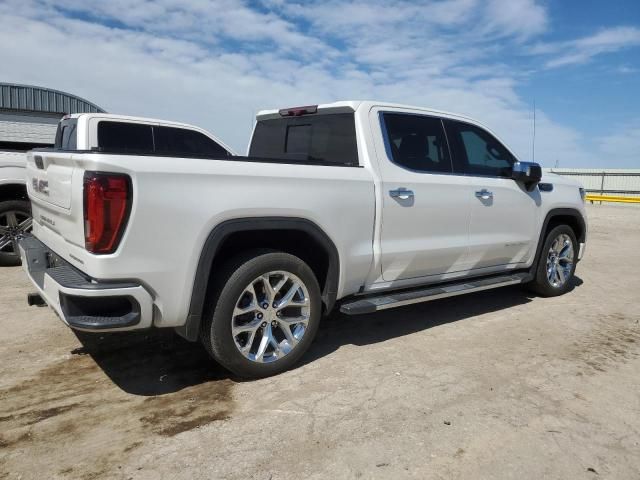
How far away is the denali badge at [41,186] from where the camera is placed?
3546mm

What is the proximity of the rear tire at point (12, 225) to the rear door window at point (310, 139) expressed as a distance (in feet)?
11.0

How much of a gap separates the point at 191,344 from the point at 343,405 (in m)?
1.60

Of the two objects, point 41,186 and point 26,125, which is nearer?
point 41,186

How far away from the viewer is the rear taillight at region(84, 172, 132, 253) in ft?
9.17

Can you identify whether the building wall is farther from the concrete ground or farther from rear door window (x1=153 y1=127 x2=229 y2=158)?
the concrete ground

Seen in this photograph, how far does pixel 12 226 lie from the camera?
6.79 metres

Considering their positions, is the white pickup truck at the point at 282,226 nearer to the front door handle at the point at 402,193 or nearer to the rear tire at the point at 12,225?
the front door handle at the point at 402,193

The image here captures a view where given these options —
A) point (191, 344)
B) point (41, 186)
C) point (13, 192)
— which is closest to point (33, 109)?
point (13, 192)

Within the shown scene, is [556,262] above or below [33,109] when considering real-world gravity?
below

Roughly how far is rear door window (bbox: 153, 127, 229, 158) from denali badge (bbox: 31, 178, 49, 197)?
3083mm

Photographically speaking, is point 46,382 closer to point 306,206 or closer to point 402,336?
point 306,206

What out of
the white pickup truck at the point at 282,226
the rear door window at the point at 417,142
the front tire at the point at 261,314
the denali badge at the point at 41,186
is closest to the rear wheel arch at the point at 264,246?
the white pickup truck at the point at 282,226

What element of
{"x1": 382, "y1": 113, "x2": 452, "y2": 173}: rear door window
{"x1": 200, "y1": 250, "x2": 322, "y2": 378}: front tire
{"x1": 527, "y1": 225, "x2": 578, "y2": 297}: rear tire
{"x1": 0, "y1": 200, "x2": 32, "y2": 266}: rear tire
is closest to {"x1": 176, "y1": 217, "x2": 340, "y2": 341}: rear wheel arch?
{"x1": 200, "y1": 250, "x2": 322, "y2": 378}: front tire

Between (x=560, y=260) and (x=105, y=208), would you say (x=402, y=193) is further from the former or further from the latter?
(x=560, y=260)
